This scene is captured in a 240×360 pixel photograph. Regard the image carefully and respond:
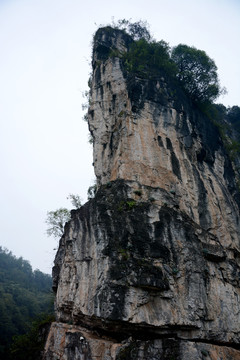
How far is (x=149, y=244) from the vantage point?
11.0 meters

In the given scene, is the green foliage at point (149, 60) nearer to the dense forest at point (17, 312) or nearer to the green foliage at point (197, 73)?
the green foliage at point (197, 73)

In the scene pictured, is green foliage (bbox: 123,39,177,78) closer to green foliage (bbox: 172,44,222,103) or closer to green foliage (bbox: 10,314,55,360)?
green foliage (bbox: 172,44,222,103)

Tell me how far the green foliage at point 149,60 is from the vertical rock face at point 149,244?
795 mm

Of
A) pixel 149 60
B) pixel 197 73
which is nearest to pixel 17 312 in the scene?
pixel 149 60

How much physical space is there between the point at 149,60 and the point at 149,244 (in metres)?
12.5

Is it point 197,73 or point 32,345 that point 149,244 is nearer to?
point 32,345

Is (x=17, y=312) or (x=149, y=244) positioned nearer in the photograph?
(x=149, y=244)

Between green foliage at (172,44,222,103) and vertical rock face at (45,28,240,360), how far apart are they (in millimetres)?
2694

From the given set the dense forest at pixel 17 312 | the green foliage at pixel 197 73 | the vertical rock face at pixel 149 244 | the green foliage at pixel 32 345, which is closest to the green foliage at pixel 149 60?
the vertical rock face at pixel 149 244

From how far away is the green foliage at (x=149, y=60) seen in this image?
17203 millimetres

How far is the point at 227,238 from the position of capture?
13836 millimetres

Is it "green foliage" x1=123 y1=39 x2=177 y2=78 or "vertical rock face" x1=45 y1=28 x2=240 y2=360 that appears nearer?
"vertical rock face" x1=45 y1=28 x2=240 y2=360

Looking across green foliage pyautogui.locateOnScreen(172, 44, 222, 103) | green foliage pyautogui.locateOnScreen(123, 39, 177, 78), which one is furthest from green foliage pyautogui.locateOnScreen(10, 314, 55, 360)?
green foliage pyautogui.locateOnScreen(172, 44, 222, 103)

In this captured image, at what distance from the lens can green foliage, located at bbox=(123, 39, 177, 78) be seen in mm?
17203
